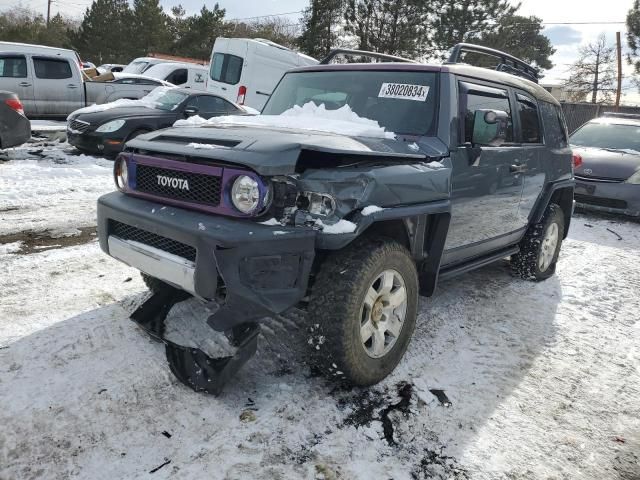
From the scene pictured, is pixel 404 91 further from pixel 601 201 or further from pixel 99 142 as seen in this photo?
pixel 99 142

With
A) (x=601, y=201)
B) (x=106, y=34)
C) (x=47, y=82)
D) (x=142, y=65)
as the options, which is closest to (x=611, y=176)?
(x=601, y=201)

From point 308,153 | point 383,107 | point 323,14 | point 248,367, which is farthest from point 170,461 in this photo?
point 323,14

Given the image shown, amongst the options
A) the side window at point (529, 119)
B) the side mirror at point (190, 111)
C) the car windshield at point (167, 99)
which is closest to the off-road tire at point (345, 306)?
the side window at point (529, 119)

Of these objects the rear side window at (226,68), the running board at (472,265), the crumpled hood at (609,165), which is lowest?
the running board at (472,265)

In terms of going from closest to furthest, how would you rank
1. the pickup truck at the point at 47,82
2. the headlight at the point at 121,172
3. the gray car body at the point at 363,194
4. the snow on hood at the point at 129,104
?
1. the gray car body at the point at 363,194
2. the headlight at the point at 121,172
3. the snow on hood at the point at 129,104
4. the pickup truck at the point at 47,82

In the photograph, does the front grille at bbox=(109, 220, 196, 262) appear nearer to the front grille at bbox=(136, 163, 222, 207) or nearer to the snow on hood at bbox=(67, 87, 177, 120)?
the front grille at bbox=(136, 163, 222, 207)

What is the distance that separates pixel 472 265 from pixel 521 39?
33.4 meters

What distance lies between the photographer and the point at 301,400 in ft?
9.05

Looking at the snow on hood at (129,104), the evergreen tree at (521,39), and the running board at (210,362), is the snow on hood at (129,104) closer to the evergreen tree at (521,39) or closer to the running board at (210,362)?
the running board at (210,362)

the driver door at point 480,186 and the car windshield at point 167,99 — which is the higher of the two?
the car windshield at point 167,99

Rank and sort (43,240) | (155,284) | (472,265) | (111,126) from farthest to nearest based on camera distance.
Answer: (111,126), (43,240), (472,265), (155,284)

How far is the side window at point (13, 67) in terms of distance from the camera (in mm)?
11289

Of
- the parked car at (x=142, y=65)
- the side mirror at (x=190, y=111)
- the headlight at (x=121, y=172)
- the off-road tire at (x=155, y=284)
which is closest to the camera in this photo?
the headlight at (x=121, y=172)

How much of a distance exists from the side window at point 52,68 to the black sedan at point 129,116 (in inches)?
126
